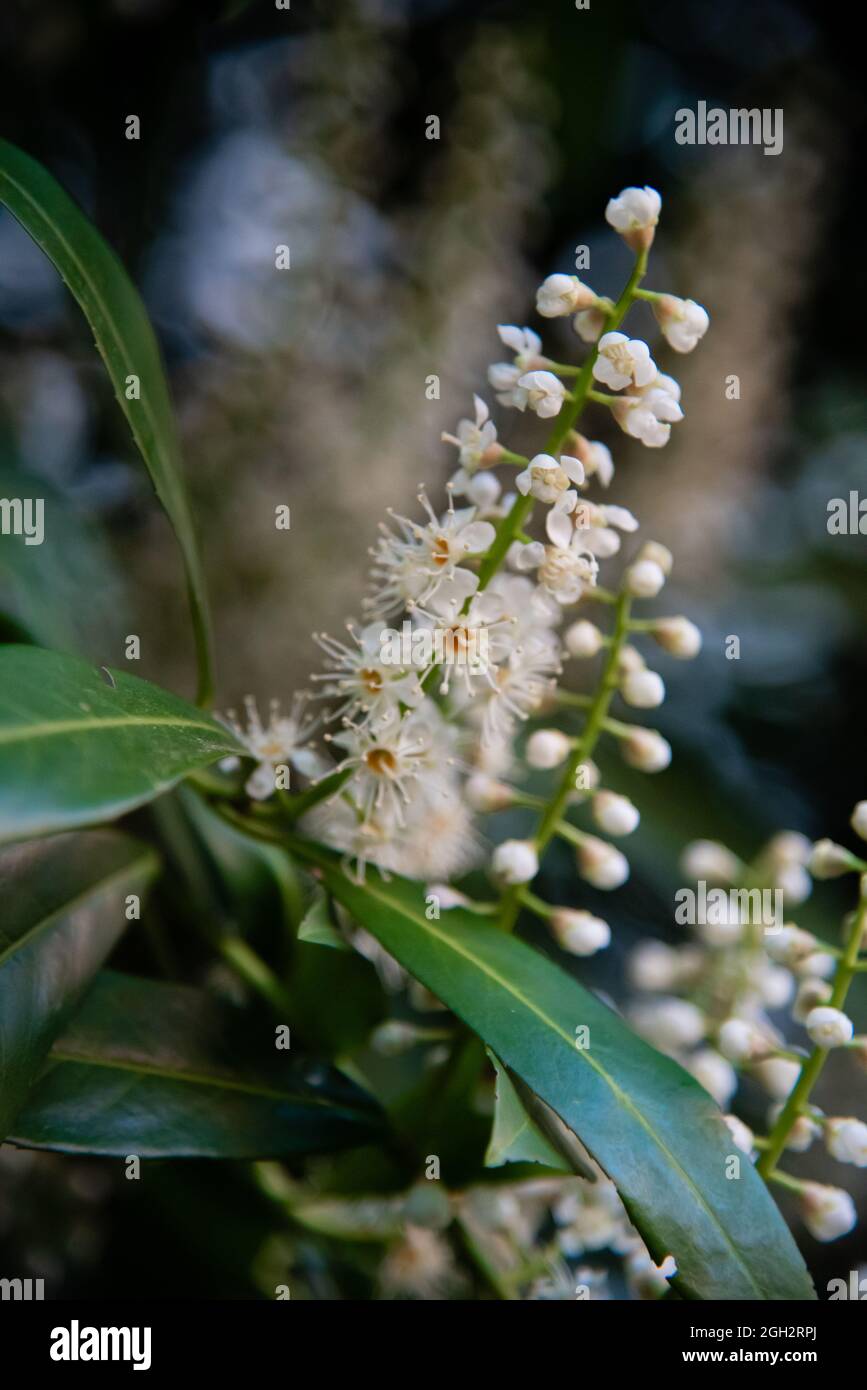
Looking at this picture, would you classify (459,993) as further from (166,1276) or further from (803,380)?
(803,380)

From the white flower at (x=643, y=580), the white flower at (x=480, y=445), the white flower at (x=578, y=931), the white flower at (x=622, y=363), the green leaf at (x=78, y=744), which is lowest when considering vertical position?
the white flower at (x=578, y=931)

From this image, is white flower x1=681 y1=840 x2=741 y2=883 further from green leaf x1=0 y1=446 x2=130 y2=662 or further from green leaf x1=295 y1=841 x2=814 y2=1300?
green leaf x1=0 y1=446 x2=130 y2=662

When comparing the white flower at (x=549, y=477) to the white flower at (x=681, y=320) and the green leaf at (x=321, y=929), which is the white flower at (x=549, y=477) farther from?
the green leaf at (x=321, y=929)

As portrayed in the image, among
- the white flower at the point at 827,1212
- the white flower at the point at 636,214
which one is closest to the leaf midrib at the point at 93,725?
the white flower at the point at 636,214

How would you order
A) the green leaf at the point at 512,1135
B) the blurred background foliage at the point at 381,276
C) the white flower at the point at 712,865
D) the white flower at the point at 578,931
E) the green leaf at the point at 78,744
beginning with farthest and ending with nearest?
the blurred background foliage at the point at 381,276
the white flower at the point at 712,865
the white flower at the point at 578,931
the green leaf at the point at 512,1135
the green leaf at the point at 78,744

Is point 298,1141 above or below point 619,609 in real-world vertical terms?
below
